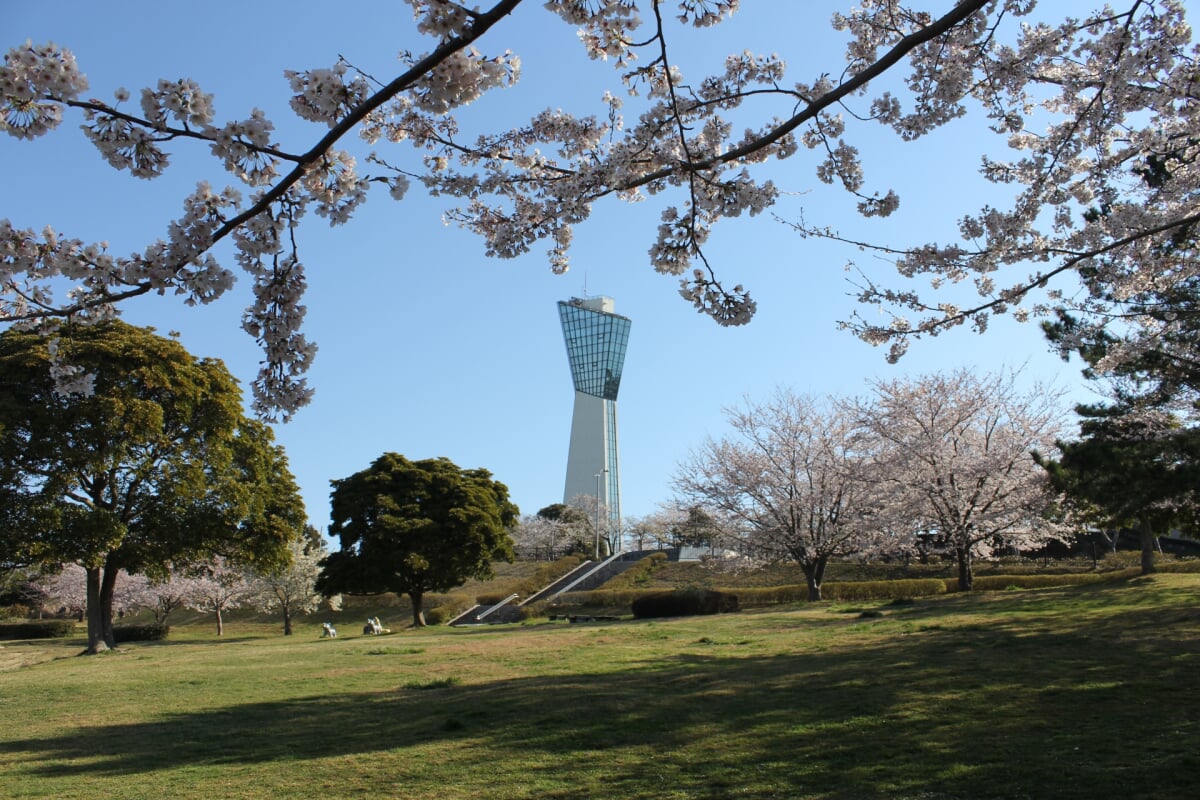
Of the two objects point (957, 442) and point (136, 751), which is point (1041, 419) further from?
point (136, 751)

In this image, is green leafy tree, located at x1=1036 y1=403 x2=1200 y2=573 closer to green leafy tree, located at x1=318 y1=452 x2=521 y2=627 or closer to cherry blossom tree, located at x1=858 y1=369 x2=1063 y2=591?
cherry blossom tree, located at x1=858 y1=369 x2=1063 y2=591

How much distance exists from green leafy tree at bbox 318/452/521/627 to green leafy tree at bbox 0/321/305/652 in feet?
15.3

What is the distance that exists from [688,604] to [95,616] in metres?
15.3

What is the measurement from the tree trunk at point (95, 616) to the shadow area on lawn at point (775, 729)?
1415 centimetres

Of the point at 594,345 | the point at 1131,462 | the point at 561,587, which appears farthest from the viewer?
the point at 594,345

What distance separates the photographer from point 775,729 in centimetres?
593

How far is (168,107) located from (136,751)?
562 cm

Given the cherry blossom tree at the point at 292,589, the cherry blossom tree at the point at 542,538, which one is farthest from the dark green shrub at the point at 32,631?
the cherry blossom tree at the point at 542,538

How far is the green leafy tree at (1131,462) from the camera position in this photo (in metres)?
12.7

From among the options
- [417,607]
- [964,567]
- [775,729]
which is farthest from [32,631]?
[775,729]

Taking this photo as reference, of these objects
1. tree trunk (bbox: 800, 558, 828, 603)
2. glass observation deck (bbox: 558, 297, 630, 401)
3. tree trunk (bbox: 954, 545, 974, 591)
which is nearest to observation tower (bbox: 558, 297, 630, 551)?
glass observation deck (bbox: 558, 297, 630, 401)

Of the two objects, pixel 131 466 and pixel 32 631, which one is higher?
pixel 131 466

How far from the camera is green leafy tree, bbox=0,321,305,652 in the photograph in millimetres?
17422

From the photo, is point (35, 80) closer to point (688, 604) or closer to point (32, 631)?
point (688, 604)
